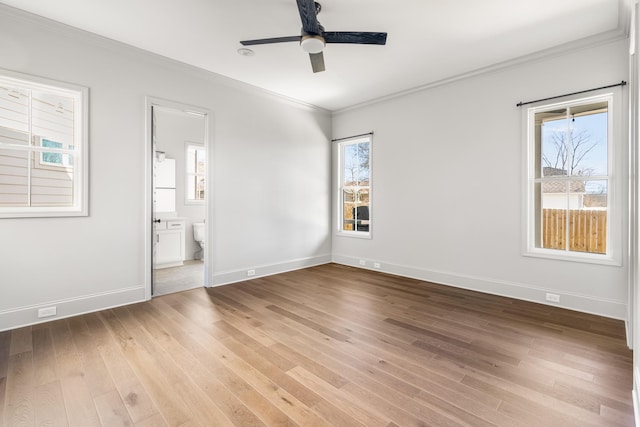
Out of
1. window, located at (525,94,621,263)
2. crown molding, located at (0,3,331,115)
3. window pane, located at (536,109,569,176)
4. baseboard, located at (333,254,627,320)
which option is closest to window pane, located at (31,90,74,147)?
crown molding, located at (0,3,331,115)

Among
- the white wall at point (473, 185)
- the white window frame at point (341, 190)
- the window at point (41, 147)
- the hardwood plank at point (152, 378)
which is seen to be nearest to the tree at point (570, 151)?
the white wall at point (473, 185)

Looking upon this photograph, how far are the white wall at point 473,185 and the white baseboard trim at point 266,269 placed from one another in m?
0.94

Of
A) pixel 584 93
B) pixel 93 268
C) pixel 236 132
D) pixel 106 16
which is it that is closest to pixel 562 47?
pixel 584 93

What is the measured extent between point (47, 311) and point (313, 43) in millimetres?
3605

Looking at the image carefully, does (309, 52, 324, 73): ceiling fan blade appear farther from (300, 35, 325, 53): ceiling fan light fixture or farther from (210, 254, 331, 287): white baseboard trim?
(210, 254, 331, 287): white baseboard trim

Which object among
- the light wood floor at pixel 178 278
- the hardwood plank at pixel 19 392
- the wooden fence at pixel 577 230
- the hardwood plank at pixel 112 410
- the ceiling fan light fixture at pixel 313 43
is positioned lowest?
the hardwood plank at pixel 112 410

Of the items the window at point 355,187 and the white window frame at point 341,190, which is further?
the window at point 355,187

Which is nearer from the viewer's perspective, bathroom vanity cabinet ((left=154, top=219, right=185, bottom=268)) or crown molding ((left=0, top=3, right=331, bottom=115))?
crown molding ((left=0, top=3, right=331, bottom=115))

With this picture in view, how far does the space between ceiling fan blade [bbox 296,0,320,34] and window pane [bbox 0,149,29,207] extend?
297 cm

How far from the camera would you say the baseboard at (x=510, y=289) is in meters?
3.17

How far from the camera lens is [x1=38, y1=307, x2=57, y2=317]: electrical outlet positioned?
9.78 ft

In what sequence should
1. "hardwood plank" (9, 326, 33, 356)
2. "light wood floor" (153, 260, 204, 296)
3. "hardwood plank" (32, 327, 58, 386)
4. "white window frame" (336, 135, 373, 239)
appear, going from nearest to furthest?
"hardwood plank" (32, 327, 58, 386), "hardwood plank" (9, 326, 33, 356), "light wood floor" (153, 260, 204, 296), "white window frame" (336, 135, 373, 239)

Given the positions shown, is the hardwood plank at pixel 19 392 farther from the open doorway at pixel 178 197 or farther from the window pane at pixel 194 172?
the window pane at pixel 194 172

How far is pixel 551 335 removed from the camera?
2.75 m
